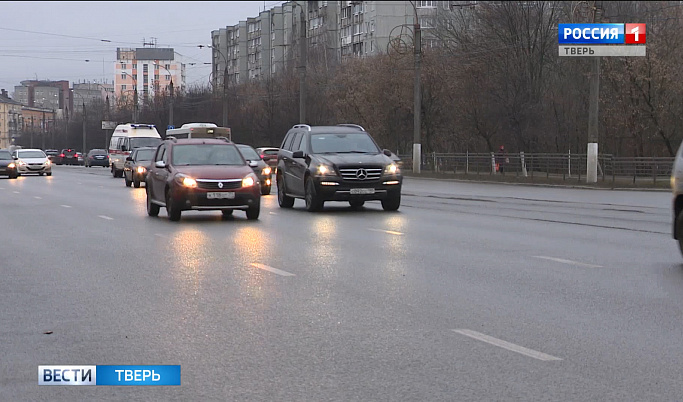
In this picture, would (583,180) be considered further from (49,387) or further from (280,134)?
(280,134)

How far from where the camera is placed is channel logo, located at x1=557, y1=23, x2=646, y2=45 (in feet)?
140

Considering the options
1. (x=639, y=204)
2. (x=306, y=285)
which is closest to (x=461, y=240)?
(x=306, y=285)

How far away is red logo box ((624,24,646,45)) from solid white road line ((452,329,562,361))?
128 ft

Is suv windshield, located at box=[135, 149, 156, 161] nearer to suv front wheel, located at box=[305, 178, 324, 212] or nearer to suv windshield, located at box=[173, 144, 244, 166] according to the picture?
suv front wheel, located at box=[305, 178, 324, 212]

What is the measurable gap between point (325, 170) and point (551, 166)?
26.1 metres

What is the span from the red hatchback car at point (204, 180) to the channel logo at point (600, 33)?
24.4m

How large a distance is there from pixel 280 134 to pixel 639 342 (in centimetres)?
7954

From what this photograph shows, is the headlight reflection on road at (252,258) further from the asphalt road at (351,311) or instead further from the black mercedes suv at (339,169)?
the black mercedes suv at (339,169)

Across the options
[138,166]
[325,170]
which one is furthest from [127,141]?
[325,170]

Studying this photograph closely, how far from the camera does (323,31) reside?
12362 cm

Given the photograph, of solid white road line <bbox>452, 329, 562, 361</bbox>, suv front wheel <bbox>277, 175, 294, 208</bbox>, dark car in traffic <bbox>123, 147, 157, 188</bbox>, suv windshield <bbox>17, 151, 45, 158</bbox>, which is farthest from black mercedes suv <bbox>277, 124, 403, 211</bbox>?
suv windshield <bbox>17, 151, 45, 158</bbox>

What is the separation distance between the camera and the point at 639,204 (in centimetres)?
2861

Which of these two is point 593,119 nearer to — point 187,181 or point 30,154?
point 187,181

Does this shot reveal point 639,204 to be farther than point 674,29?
No
